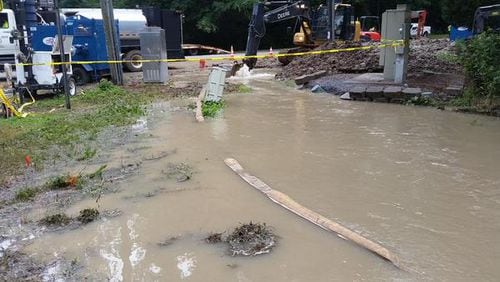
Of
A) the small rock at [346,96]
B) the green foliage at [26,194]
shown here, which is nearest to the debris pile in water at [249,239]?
the green foliage at [26,194]

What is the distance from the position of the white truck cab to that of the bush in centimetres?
1292

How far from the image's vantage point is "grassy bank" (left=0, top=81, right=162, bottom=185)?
8180 mm

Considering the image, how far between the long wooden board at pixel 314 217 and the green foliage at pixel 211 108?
4.64 metres

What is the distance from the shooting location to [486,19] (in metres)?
12.3

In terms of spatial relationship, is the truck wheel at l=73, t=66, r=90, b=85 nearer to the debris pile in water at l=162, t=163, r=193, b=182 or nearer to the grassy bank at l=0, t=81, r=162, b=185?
the grassy bank at l=0, t=81, r=162, b=185

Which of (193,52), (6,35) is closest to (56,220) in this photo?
(6,35)

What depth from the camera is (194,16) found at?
4078 centimetres

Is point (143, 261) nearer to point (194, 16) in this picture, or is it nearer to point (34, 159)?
point (34, 159)

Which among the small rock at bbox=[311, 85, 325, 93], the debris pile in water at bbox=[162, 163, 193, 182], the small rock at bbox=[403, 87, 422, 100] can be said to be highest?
the small rock at bbox=[403, 87, 422, 100]

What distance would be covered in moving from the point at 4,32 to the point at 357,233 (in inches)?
614

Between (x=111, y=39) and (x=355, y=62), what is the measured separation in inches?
336

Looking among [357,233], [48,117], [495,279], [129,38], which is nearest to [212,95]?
[48,117]

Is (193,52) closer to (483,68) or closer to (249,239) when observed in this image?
(483,68)

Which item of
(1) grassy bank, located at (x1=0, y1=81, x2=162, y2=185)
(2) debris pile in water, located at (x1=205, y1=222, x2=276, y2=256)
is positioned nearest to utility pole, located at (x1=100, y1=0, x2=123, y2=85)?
(1) grassy bank, located at (x1=0, y1=81, x2=162, y2=185)
